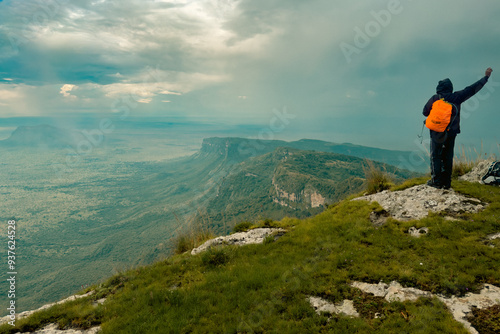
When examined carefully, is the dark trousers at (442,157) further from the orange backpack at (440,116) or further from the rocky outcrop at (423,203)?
the rocky outcrop at (423,203)

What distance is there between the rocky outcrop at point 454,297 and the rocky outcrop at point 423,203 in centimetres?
392

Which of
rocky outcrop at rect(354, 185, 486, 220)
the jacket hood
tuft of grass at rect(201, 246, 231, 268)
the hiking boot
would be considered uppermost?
the jacket hood

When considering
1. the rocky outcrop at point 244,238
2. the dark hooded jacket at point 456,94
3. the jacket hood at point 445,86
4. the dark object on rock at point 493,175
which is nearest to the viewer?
the dark hooded jacket at point 456,94

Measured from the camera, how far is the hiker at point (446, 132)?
346 inches

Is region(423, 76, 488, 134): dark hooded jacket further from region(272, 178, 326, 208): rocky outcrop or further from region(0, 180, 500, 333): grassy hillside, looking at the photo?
region(272, 178, 326, 208): rocky outcrop

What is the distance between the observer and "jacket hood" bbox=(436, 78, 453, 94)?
931 centimetres

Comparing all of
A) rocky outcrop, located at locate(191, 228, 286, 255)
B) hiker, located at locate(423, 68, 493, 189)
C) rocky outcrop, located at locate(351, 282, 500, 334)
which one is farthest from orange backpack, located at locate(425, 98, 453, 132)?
rocky outcrop, located at locate(191, 228, 286, 255)

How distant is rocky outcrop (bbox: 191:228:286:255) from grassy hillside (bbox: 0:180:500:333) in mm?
684

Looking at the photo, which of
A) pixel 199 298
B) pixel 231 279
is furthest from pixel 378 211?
pixel 199 298

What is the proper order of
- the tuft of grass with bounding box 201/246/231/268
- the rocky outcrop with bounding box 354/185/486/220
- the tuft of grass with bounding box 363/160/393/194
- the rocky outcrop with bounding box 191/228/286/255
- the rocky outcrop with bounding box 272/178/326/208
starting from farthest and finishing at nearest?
the rocky outcrop with bounding box 272/178/326/208 < the tuft of grass with bounding box 363/160/393/194 < the rocky outcrop with bounding box 191/228/286/255 < the rocky outcrop with bounding box 354/185/486/220 < the tuft of grass with bounding box 201/246/231/268

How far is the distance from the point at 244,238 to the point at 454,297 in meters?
6.59

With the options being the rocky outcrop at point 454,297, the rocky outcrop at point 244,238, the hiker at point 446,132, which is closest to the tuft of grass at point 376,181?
the hiker at point 446,132

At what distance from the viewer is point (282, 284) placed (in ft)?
19.6

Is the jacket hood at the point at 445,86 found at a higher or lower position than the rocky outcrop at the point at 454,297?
higher
